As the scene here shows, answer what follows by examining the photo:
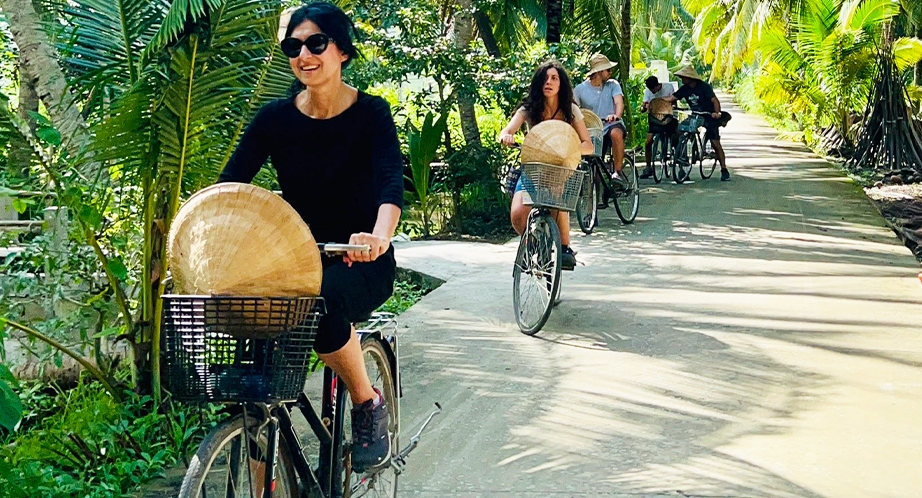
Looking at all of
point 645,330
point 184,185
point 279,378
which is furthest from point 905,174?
point 279,378

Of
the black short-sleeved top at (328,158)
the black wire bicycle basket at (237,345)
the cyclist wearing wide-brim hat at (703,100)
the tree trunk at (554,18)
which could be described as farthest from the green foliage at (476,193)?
the black wire bicycle basket at (237,345)

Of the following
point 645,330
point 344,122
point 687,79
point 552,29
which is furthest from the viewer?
point 687,79

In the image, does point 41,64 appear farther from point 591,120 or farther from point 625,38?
point 625,38

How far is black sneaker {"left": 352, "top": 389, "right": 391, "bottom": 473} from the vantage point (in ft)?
12.6

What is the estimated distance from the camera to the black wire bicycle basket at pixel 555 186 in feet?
25.2

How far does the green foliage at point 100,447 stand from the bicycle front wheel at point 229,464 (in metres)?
1.53

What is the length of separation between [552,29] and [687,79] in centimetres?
262

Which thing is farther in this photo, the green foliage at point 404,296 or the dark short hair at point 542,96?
the green foliage at point 404,296

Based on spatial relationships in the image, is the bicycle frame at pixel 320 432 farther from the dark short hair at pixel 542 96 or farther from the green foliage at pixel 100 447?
the dark short hair at pixel 542 96

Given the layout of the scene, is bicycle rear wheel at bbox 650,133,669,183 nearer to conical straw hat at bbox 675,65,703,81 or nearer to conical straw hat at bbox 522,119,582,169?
conical straw hat at bbox 675,65,703,81

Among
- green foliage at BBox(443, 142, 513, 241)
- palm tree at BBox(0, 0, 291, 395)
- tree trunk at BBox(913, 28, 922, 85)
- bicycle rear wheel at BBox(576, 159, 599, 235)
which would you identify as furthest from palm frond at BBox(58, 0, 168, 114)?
tree trunk at BBox(913, 28, 922, 85)

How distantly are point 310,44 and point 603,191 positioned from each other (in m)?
10.9

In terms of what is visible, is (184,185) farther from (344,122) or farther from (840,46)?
(840,46)

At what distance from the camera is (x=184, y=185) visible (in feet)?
18.7
